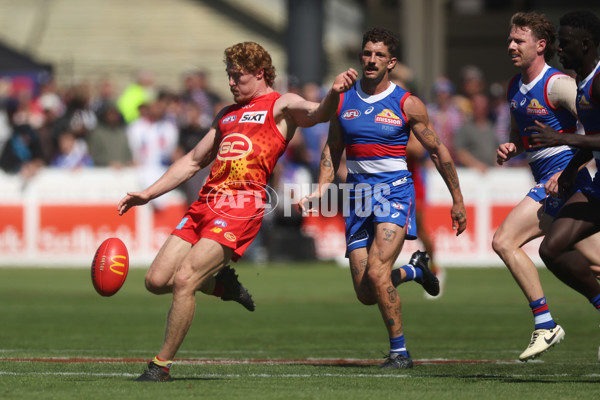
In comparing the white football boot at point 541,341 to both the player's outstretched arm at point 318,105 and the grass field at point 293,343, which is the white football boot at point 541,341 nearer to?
the grass field at point 293,343

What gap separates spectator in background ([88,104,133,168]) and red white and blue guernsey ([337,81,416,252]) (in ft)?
43.0

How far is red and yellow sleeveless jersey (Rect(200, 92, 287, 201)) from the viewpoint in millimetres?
9156

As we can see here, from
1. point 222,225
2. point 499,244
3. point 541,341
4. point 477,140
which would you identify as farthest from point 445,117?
point 222,225

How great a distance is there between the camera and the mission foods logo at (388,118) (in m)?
10.0

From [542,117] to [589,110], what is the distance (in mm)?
899

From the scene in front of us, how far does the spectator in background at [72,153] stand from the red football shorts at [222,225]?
1415cm

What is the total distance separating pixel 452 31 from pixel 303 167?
18.9 meters

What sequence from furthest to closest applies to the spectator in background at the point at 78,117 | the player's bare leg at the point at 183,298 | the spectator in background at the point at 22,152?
the spectator in background at the point at 78,117 < the spectator in background at the point at 22,152 < the player's bare leg at the point at 183,298

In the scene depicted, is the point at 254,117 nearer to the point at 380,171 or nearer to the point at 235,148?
the point at 235,148

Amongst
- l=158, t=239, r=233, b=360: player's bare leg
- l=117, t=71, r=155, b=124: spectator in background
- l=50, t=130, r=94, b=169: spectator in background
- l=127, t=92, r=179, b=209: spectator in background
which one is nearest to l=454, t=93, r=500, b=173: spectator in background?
l=127, t=92, r=179, b=209: spectator in background

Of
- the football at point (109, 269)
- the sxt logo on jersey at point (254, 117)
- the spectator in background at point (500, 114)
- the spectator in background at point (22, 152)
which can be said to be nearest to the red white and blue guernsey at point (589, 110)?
the sxt logo on jersey at point (254, 117)

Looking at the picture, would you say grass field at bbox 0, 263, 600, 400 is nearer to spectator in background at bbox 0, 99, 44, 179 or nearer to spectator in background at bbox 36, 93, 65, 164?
spectator in background at bbox 0, 99, 44, 179

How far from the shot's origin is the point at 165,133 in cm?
2286

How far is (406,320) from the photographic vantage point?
14109 mm
